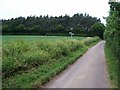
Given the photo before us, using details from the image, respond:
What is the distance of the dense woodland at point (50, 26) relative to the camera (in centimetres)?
8789

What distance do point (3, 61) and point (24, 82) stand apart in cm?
182

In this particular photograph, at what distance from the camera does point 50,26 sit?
109875mm

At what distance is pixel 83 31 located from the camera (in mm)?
105500

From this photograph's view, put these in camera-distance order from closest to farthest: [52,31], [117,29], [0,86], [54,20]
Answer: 1. [0,86]
2. [117,29]
3. [52,31]
4. [54,20]

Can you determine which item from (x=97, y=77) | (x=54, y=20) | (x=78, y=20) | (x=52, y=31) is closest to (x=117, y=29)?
(x=97, y=77)

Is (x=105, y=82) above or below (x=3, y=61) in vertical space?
below

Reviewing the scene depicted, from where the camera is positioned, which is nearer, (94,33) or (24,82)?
(24,82)

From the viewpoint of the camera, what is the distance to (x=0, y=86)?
12.4 meters

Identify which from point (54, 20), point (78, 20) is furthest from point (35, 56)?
point (78, 20)

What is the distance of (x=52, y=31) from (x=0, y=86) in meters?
90.3

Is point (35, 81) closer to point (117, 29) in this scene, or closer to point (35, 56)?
point (35, 56)

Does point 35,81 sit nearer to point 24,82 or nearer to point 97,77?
point 24,82

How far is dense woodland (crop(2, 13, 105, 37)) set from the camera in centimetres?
8789

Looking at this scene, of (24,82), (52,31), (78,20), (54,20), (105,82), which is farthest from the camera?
(78,20)
